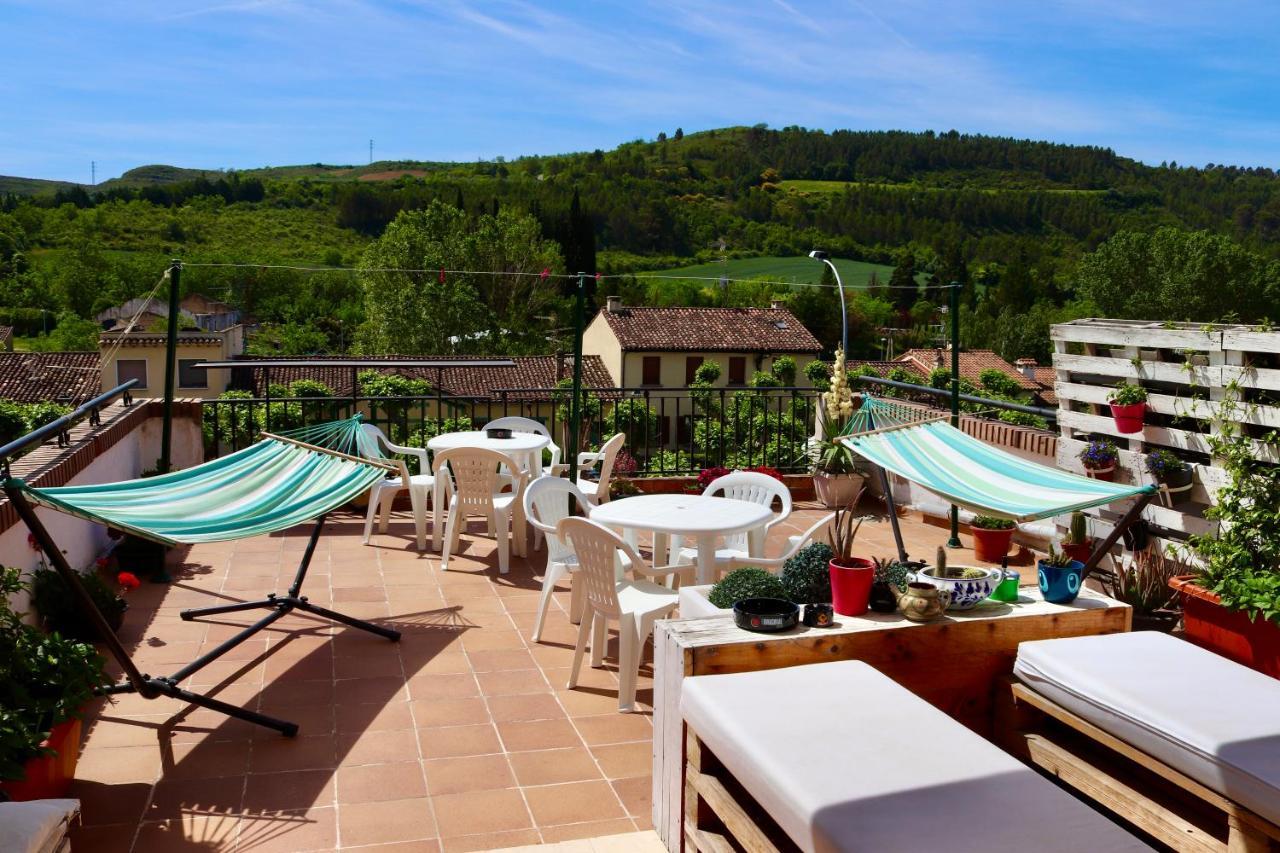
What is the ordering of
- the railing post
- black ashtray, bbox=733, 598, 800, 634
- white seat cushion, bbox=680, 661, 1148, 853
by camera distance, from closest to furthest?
1. white seat cushion, bbox=680, 661, 1148, 853
2. black ashtray, bbox=733, 598, 800, 634
3. the railing post

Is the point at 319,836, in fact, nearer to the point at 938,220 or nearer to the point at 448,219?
the point at 448,219

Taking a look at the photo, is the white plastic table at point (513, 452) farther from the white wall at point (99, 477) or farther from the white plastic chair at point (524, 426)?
the white wall at point (99, 477)

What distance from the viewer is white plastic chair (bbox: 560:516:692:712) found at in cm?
368

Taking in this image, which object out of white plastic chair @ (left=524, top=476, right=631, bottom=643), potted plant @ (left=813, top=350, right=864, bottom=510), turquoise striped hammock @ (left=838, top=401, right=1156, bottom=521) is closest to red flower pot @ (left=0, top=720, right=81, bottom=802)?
white plastic chair @ (left=524, top=476, right=631, bottom=643)

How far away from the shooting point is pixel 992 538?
585 cm

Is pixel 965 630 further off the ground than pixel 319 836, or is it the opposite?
pixel 965 630

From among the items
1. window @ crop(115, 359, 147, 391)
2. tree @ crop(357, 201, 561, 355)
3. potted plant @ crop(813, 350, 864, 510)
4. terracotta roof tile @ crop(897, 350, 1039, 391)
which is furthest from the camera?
terracotta roof tile @ crop(897, 350, 1039, 391)

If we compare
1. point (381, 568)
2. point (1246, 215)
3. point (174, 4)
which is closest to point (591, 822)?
point (381, 568)

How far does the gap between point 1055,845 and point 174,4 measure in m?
7.61

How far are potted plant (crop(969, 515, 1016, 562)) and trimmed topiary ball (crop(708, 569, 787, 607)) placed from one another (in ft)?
10.7

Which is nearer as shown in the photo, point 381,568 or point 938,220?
point 381,568

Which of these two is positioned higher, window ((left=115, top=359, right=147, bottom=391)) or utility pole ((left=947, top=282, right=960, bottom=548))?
utility pole ((left=947, top=282, right=960, bottom=548))

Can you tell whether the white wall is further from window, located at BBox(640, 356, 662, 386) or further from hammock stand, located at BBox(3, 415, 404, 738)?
window, located at BBox(640, 356, 662, 386)

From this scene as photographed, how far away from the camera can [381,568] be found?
5.58m
